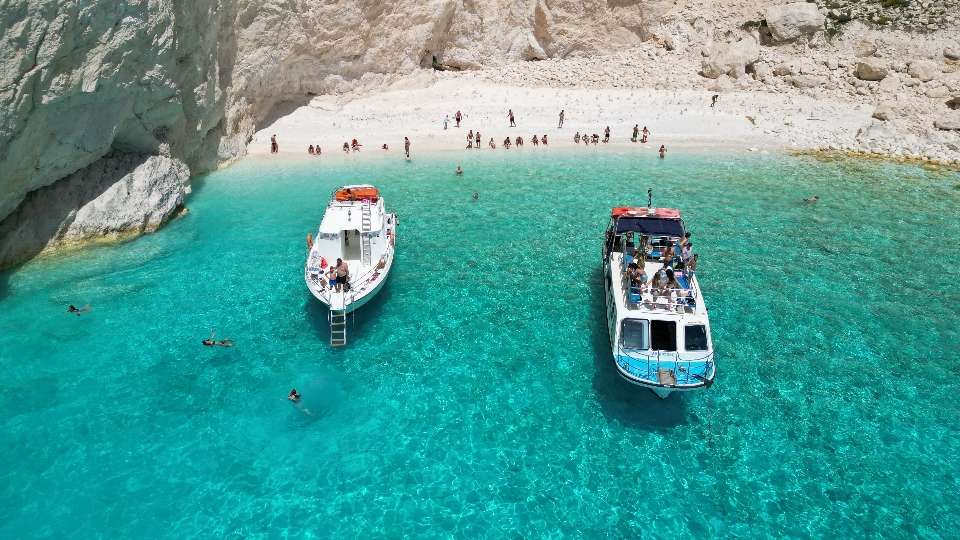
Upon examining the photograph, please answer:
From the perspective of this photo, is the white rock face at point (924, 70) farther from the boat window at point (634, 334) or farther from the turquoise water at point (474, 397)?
the boat window at point (634, 334)

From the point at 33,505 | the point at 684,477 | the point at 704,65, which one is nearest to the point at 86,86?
the point at 33,505

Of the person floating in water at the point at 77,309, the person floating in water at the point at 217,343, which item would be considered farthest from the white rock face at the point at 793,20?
the person floating in water at the point at 77,309

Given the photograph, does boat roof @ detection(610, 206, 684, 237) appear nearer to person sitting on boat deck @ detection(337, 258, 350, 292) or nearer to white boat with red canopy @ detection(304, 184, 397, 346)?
white boat with red canopy @ detection(304, 184, 397, 346)

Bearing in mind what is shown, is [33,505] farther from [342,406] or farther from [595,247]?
[595,247]

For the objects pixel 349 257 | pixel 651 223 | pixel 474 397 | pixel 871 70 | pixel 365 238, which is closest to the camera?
pixel 474 397

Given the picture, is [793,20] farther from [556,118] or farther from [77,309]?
[77,309]

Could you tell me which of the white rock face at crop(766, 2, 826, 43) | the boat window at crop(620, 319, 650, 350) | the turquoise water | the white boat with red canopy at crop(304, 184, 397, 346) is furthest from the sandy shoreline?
the boat window at crop(620, 319, 650, 350)

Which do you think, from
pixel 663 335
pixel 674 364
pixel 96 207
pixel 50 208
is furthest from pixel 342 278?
pixel 50 208
